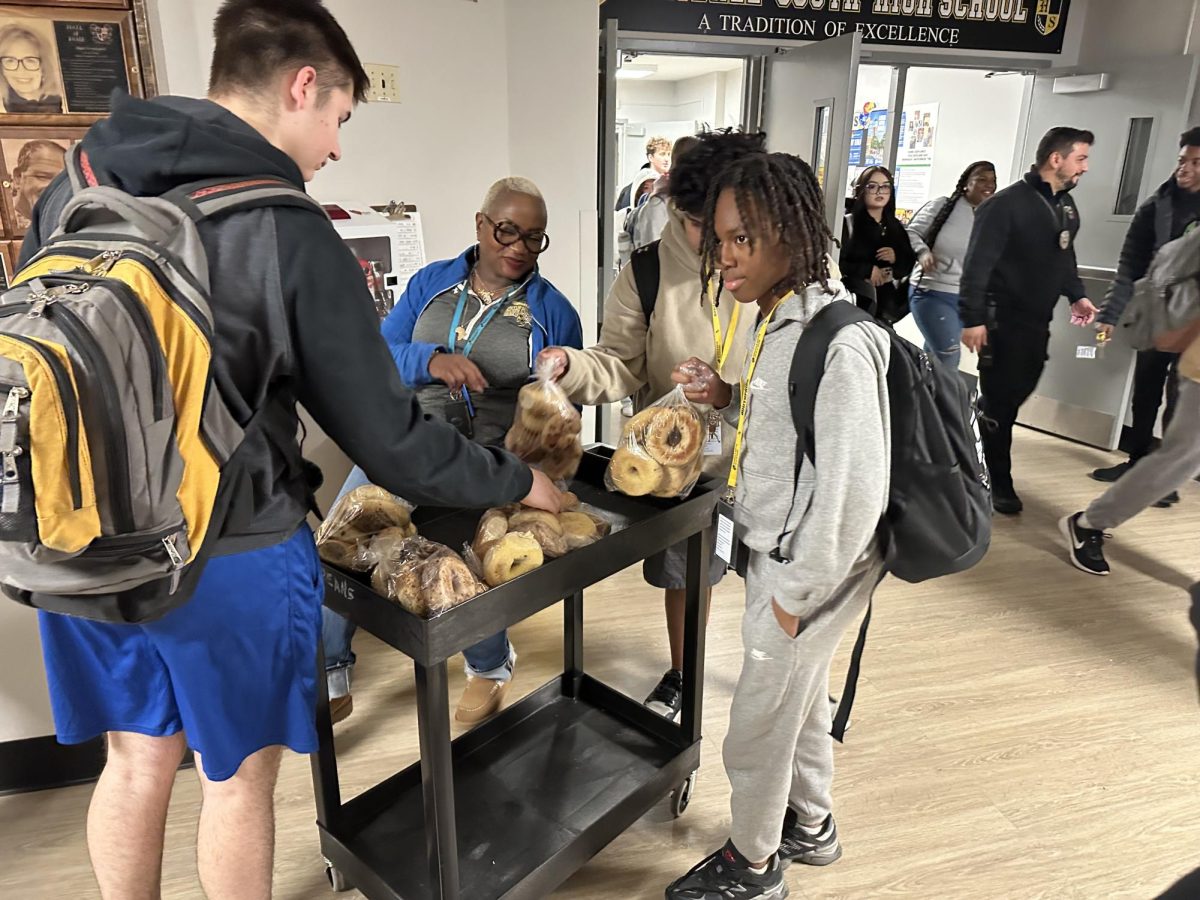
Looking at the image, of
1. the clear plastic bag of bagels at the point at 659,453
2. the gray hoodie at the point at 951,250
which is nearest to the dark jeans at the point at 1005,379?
the gray hoodie at the point at 951,250

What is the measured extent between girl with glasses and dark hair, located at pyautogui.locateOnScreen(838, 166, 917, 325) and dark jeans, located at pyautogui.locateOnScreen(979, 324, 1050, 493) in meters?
0.89

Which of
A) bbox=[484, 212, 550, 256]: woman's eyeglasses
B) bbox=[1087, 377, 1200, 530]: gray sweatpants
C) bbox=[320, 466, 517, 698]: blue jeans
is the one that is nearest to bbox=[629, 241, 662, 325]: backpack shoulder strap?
bbox=[484, 212, 550, 256]: woman's eyeglasses

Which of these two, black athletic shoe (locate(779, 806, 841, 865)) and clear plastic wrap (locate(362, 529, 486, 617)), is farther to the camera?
black athletic shoe (locate(779, 806, 841, 865))

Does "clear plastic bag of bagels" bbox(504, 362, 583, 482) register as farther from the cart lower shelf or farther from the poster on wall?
the poster on wall

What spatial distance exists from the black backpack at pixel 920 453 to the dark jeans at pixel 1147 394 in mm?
3419

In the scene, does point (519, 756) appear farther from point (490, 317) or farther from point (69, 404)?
point (69, 404)

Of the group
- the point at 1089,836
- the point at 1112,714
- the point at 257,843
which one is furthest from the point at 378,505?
the point at 1112,714

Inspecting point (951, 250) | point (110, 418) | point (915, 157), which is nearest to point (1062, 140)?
point (951, 250)

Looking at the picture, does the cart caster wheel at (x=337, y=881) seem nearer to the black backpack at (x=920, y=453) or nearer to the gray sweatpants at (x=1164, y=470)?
the black backpack at (x=920, y=453)

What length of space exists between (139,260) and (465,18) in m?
2.41

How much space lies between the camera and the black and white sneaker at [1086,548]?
3.30 meters

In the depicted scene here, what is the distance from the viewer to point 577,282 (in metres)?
3.58

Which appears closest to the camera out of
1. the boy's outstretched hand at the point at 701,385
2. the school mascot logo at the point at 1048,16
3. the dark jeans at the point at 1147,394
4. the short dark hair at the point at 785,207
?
the short dark hair at the point at 785,207

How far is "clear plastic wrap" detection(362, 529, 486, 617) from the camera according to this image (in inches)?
50.6
